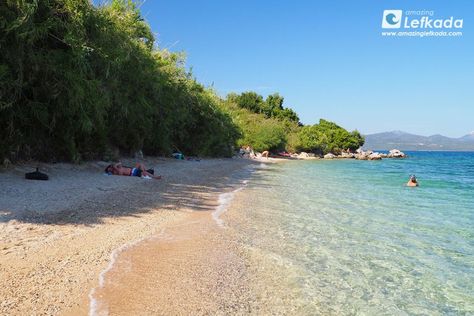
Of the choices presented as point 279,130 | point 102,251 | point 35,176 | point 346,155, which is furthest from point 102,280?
point 346,155

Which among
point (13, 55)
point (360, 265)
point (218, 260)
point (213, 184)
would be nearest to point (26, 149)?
point (13, 55)

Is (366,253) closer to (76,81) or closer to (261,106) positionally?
(76,81)

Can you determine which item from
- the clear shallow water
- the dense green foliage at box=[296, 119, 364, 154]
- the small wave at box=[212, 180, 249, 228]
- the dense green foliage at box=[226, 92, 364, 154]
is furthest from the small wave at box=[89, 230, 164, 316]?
the dense green foliage at box=[296, 119, 364, 154]

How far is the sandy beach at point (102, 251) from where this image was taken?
458 centimetres

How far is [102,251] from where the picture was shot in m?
6.26

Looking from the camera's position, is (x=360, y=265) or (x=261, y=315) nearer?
(x=261, y=315)

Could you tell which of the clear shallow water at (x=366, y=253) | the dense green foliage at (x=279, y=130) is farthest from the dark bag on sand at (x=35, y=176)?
the dense green foliage at (x=279, y=130)

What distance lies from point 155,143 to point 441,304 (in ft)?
74.0

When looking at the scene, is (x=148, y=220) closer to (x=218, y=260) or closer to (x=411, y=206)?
(x=218, y=260)

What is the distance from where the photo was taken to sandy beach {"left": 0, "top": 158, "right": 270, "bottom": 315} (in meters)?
4.58

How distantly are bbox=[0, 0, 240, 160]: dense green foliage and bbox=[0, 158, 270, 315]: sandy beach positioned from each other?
7.32 feet

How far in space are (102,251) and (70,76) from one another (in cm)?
755

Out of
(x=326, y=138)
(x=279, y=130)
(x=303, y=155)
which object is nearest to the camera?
(x=279, y=130)

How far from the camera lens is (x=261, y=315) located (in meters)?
4.57
